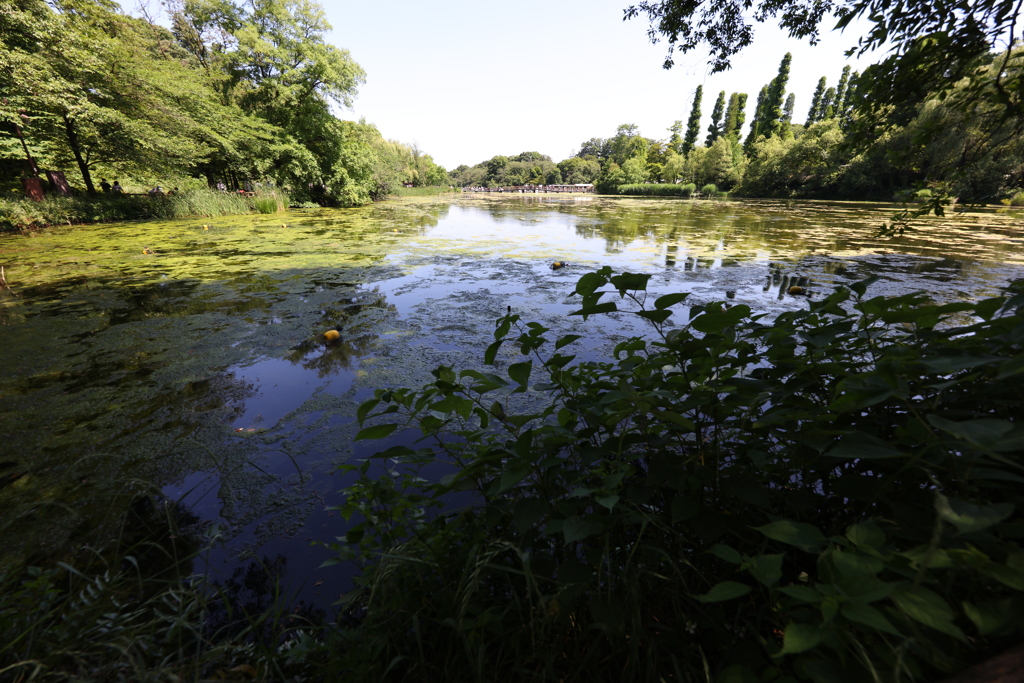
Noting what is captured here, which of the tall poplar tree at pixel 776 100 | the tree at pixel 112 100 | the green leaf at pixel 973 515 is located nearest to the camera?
the green leaf at pixel 973 515

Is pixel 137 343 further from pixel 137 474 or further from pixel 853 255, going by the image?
pixel 853 255

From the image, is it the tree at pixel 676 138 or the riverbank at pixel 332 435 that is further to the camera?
the tree at pixel 676 138

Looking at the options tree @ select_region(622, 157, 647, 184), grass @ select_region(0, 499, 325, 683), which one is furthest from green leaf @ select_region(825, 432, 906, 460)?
tree @ select_region(622, 157, 647, 184)

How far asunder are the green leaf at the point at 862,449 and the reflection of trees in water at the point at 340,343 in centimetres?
301

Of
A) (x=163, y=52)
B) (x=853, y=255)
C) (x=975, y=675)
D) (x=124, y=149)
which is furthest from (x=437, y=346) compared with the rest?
(x=163, y=52)

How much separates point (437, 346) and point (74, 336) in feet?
10.9

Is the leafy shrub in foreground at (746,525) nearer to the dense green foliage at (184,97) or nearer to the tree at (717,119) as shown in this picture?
the dense green foliage at (184,97)

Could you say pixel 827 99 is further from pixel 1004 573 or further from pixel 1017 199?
pixel 1004 573

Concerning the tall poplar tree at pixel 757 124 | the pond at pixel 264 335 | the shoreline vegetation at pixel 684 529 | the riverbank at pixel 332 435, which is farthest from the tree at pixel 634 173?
the shoreline vegetation at pixel 684 529

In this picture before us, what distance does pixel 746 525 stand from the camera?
626 mm

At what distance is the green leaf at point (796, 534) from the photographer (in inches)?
19.9

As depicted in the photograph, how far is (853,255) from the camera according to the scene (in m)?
6.80

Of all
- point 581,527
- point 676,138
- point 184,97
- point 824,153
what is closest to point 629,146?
point 676,138

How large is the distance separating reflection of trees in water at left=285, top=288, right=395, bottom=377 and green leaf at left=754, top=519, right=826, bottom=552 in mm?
2942
